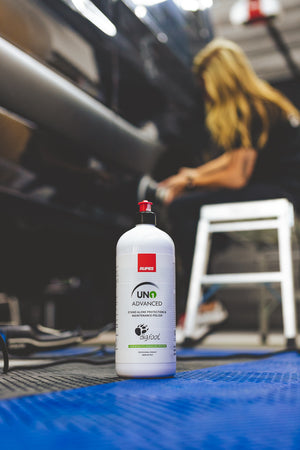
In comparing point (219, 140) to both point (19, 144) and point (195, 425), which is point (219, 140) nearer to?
point (19, 144)

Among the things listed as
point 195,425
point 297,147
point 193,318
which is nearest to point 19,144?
point 193,318

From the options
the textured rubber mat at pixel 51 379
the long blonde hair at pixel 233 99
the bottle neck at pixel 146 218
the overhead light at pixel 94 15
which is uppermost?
the overhead light at pixel 94 15

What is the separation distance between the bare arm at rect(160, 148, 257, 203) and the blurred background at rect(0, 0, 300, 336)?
263 millimetres

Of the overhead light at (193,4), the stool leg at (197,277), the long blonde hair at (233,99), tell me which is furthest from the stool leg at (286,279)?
the overhead light at (193,4)

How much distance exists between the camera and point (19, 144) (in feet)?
5.58

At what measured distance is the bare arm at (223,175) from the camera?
213cm

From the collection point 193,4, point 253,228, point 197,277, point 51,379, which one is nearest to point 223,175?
point 253,228

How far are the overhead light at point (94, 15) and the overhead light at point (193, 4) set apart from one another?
1.06 meters

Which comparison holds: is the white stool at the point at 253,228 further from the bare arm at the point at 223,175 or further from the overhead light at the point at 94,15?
the overhead light at the point at 94,15

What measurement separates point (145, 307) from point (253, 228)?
1.16 meters

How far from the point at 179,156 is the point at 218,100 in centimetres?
54

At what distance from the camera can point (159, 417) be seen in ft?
1.99

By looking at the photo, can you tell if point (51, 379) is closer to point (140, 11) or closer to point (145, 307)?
point (145, 307)

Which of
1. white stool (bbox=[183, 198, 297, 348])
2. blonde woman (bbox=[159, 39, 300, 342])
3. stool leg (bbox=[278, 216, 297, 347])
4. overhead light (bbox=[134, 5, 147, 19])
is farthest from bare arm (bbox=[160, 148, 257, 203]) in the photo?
overhead light (bbox=[134, 5, 147, 19])
